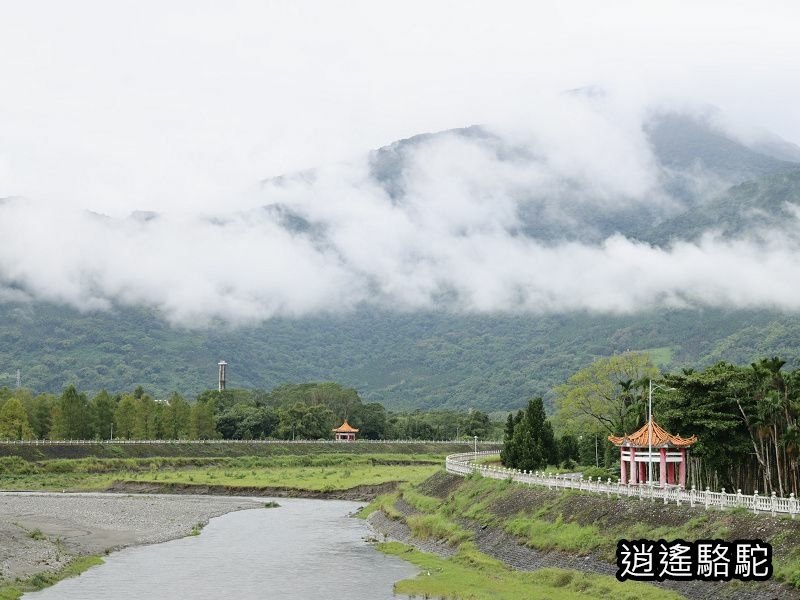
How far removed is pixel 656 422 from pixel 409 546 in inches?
932

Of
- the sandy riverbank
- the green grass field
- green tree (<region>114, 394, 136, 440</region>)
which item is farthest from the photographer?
green tree (<region>114, 394, 136, 440</region>)

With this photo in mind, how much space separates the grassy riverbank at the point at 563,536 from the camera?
54375 mm

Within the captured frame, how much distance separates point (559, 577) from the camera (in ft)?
202

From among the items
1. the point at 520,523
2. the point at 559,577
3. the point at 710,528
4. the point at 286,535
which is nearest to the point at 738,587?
the point at 710,528

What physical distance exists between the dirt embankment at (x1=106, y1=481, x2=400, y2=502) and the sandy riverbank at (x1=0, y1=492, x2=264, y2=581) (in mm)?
5796

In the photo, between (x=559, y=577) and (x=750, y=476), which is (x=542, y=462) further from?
(x=559, y=577)

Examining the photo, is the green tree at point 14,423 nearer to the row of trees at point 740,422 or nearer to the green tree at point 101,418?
the green tree at point 101,418

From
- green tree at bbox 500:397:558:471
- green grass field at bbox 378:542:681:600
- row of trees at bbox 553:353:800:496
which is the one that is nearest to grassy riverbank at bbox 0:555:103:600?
green grass field at bbox 378:542:681:600

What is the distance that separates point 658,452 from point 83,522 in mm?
58629

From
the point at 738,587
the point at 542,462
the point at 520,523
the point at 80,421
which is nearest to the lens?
the point at 738,587

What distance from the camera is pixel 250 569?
76250mm

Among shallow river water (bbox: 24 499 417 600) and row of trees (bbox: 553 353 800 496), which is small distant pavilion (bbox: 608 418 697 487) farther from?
shallow river water (bbox: 24 499 417 600)

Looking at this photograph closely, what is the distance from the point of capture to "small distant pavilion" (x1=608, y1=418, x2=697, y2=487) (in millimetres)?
82000

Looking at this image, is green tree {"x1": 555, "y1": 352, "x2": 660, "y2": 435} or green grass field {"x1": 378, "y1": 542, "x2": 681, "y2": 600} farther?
green tree {"x1": 555, "y1": 352, "x2": 660, "y2": 435}
